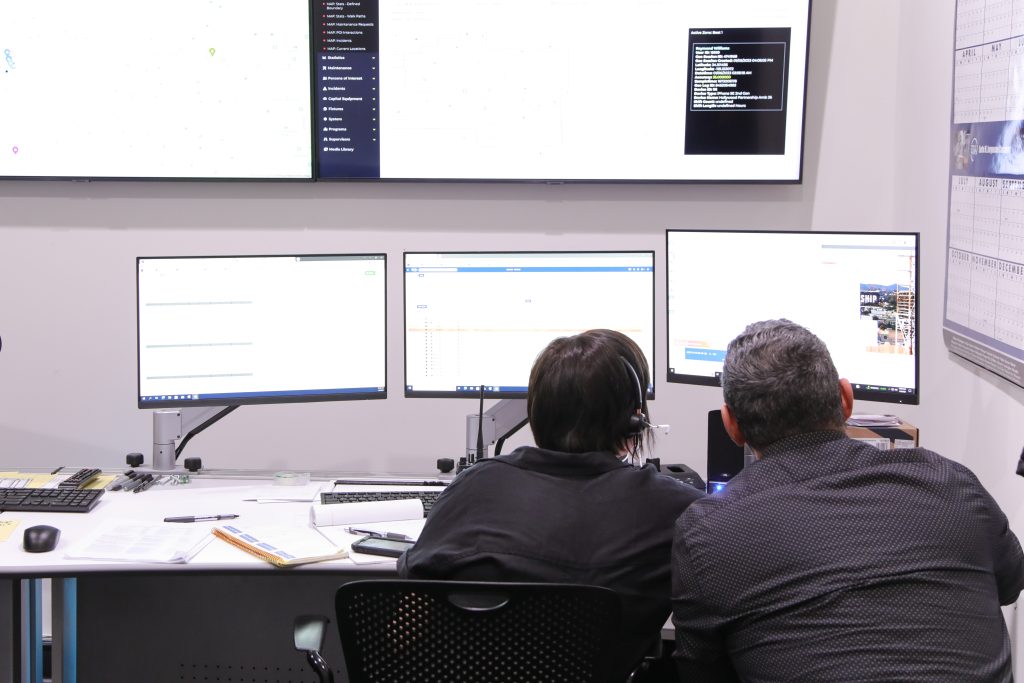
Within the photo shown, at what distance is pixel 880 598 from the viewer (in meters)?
1.33

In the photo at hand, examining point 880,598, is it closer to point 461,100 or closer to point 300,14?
point 461,100

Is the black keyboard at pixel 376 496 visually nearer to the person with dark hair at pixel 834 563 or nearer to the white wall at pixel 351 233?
the white wall at pixel 351 233

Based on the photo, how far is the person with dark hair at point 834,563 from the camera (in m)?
1.32

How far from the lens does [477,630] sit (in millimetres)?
1466

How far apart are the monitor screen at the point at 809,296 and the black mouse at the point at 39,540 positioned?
144 centimetres

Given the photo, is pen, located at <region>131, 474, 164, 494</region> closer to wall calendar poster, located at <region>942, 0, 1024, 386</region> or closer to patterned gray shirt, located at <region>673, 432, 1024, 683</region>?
patterned gray shirt, located at <region>673, 432, 1024, 683</region>

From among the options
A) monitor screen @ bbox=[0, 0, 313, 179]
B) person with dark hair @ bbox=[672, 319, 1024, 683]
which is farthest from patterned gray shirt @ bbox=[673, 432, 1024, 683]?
monitor screen @ bbox=[0, 0, 313, 179]

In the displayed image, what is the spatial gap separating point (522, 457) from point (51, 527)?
42.3 inches

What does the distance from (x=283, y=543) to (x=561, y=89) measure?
1.58 meters

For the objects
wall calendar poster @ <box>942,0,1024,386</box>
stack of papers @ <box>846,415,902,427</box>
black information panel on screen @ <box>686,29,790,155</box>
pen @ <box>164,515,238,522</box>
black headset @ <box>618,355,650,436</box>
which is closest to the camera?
black headset @ <box>618,355,650,436</box>

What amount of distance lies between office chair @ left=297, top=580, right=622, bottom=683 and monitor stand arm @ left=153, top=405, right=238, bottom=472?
1.24 metres

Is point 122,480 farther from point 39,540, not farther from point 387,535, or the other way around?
point 387,535

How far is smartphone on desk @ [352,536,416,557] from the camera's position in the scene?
6.80 feet

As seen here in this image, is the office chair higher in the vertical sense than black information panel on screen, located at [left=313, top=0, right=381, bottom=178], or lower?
lower
